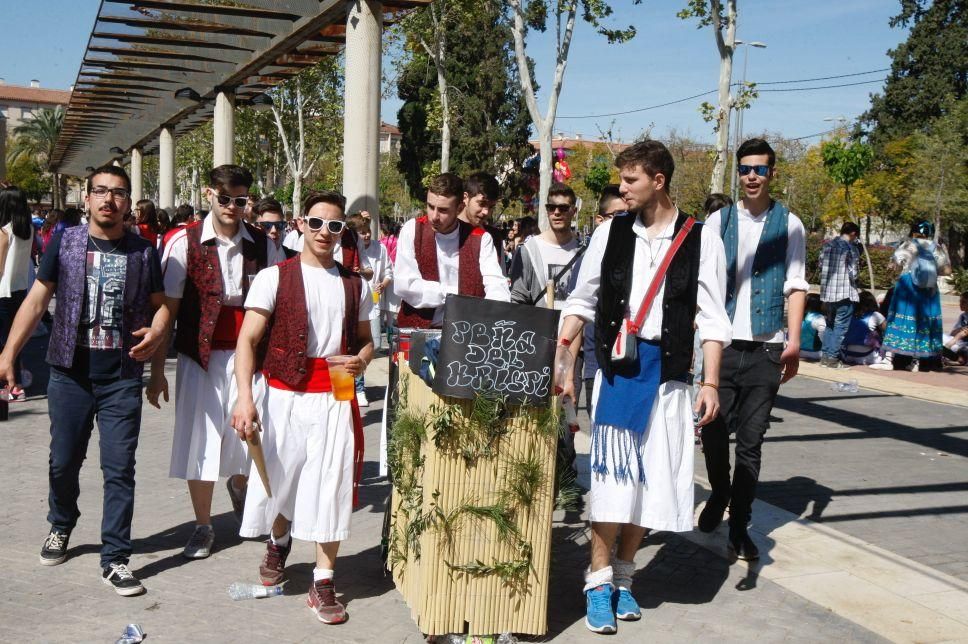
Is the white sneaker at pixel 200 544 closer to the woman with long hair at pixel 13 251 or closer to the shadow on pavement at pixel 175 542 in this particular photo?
the shadow on pavement at pixel 175 542

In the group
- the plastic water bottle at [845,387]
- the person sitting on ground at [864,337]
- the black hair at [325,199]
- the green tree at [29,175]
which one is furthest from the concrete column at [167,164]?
the green tree at [29,175]

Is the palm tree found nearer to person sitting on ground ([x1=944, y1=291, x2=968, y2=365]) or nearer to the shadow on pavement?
person sitting on ground ([x1=944, y1=291, x2=968, y2=365])

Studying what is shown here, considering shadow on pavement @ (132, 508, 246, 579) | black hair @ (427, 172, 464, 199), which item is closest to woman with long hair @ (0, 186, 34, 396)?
shadow on pavement @ (132, 508, 246, 579)

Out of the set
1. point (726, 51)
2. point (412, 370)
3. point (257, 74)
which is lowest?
point (412, 370)

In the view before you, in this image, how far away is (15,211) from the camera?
984 cm

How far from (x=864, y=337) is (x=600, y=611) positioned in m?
11.9

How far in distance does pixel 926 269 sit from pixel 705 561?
34.1ft

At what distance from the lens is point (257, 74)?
16.6 m

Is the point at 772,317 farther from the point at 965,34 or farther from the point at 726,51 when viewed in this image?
the point at 965,34

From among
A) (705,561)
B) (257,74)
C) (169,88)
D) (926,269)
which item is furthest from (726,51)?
(705,561)

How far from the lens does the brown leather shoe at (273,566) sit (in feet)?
16.1

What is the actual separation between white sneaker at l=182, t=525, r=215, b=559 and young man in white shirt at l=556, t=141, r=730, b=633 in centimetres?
215

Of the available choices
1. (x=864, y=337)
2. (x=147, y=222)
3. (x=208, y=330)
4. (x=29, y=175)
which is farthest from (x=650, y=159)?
(x=29, y=175)

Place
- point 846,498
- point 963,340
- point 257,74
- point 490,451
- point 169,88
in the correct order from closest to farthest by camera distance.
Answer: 1. point 490,451
2. point 846,498
3. point 963,340
4. point 257,74
5. point 169,88
